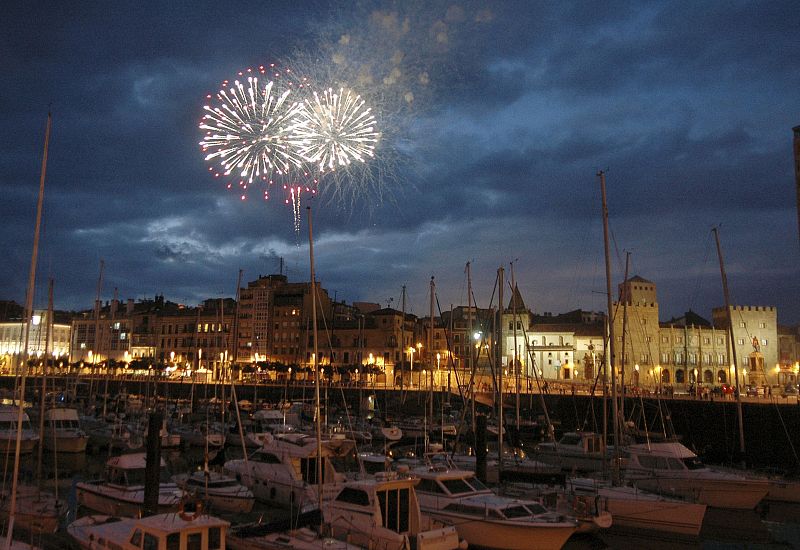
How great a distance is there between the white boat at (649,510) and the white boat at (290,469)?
870cm

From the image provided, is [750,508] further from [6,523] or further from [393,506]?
[6,523]

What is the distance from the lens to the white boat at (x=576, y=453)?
35.5m

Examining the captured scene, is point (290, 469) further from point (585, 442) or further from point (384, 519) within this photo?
point (585, 442)

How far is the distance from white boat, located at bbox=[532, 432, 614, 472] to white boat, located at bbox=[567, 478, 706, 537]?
1018 cm

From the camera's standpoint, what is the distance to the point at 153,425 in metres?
24.3

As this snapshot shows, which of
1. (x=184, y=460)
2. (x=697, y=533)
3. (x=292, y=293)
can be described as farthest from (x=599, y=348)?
(x=697, y=533)

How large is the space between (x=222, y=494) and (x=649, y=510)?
48.4ft

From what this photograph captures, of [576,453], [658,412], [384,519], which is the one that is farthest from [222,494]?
[658,412]

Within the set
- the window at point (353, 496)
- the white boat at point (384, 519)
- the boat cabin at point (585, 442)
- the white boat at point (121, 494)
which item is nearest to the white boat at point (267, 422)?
the boat cabin at point (585, 442)

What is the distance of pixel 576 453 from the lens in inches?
1423

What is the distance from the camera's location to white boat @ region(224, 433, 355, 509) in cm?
2458

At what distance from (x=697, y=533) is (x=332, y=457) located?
42.2 feet

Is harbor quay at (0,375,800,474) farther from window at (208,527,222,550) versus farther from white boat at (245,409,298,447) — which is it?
window at (208,527,222,550)

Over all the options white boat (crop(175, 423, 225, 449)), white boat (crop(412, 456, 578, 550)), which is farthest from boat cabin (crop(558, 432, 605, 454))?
white boat (crop(175, 423, 225, 449))
